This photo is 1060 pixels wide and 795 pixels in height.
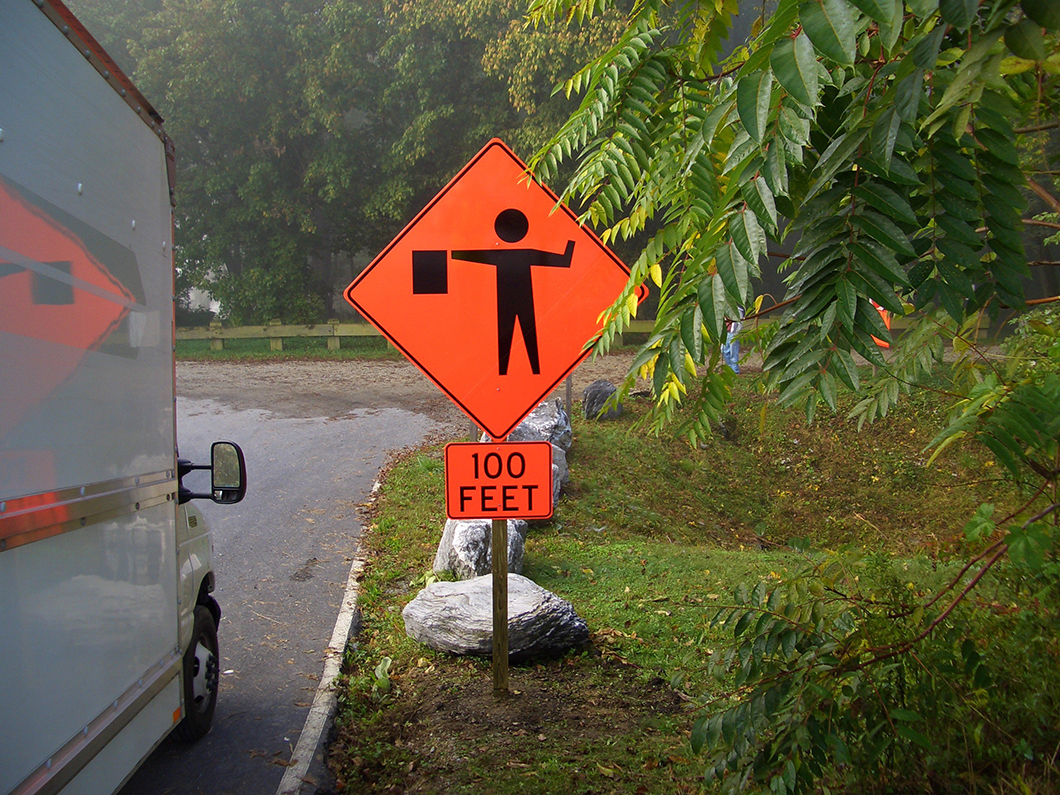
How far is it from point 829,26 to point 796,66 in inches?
3.5

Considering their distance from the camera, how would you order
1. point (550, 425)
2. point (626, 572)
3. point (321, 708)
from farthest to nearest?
point (550, 425) < point (626, 572) < point (321, 708)

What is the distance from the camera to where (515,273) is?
14.8ft

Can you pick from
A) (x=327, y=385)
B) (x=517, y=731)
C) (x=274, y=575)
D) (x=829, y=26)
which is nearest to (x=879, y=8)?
(x=829, y=26)

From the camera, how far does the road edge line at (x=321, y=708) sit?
423cm

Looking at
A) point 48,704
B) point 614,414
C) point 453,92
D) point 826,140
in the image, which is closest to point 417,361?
point 48,704

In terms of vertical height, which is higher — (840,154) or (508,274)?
(508,274)

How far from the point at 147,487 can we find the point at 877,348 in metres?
3.02

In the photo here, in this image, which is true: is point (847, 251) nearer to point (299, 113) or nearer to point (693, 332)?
point (693, 332)

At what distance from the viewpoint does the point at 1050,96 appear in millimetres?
2309

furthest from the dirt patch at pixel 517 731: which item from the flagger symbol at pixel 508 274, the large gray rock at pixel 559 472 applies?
the large gray rock at pixel 559 472

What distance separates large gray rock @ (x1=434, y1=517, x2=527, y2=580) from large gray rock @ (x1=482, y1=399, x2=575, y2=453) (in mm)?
3416

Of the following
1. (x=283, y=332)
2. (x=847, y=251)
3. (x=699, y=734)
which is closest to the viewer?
(x=847, y=251)

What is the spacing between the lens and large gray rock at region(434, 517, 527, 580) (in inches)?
269

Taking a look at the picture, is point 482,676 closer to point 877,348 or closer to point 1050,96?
point 877,348
